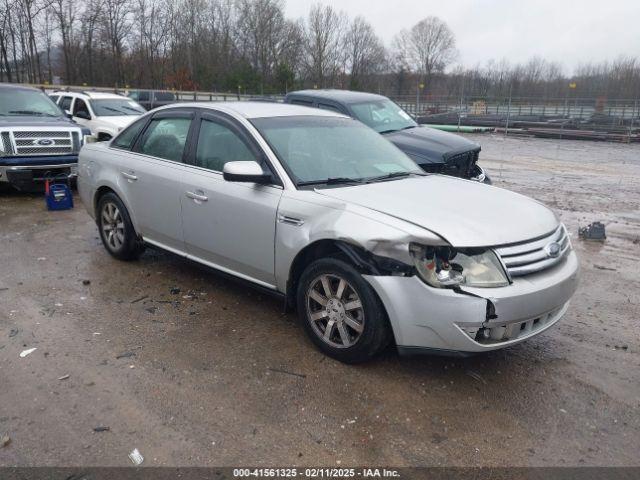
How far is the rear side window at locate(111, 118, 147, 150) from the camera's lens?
5395 mm

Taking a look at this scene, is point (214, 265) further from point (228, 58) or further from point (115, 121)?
point (228, 58)

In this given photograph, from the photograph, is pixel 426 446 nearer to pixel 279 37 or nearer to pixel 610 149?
pixel 610 149

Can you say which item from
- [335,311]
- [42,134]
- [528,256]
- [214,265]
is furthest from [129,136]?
[42,134]

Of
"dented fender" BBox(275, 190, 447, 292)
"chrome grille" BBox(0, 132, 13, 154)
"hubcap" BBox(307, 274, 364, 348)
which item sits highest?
"chrome grille" BBox(0, 132, 13, 154)

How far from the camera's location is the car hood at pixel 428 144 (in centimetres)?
769

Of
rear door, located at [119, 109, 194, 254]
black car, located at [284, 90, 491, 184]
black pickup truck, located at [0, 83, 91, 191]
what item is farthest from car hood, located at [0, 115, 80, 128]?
rear door, located at [119, 109, 194, 254]

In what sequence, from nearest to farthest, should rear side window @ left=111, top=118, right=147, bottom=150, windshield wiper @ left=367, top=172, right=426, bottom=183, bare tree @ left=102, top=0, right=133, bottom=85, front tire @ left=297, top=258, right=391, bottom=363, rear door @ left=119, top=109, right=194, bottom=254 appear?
front tire @ left=297, top=258, right=391, bottom=363 < windshield wiper @ left=367, top=172, right=426, bottom=183 < rear door @ left=119, top=109, right=194, bottom=254 < rear side window @ left=111, top=118, right=147, bottom=150 < bare tree @ left=102, top=0, right=133, bottom=85

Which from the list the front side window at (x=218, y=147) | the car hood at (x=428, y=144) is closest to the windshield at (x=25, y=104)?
the car hood at (x=428, y=144)

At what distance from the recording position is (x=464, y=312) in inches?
119

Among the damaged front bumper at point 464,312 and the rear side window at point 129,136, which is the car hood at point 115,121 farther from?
the damaged front bumper at point 464,312

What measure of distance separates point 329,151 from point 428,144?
3.98 meters

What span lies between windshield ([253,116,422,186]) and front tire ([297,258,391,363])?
786mm

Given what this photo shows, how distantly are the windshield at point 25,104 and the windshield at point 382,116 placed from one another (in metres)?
6.26

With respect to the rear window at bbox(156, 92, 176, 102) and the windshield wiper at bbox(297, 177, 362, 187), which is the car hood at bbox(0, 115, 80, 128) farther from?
the rear window at bbox(156, 92, 176, 102)
